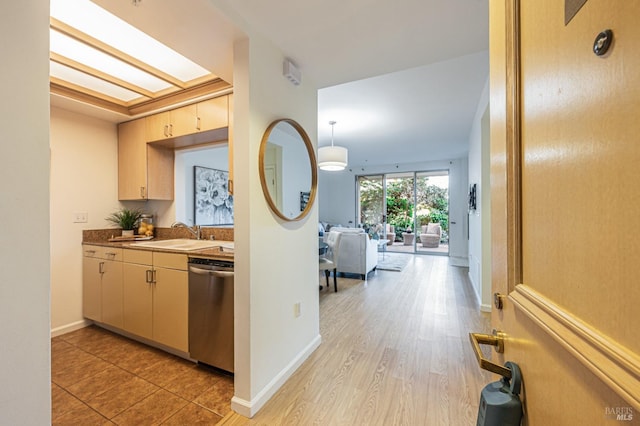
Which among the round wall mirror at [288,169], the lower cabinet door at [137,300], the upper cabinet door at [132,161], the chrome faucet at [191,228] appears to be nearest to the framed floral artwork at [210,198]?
the chrome faucet at [191,228]

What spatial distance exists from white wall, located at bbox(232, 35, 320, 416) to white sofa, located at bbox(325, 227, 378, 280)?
2.74 metres

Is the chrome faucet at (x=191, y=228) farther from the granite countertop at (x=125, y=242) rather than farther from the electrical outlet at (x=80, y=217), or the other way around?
the electrical outlet at (x=80, y=217)

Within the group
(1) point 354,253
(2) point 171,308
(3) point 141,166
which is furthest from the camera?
(1) point 354,253

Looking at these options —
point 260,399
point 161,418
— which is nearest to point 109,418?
point 161,418

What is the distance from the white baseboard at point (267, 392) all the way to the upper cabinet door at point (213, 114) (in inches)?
80.7

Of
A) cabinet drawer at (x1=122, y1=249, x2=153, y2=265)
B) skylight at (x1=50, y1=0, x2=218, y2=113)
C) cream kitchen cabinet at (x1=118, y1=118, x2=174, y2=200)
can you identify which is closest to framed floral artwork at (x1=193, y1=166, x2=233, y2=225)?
cream kitchen cabinet at (x1=118, y1=118, x2=174, y2=200)

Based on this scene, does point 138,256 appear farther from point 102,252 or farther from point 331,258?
point 331,258

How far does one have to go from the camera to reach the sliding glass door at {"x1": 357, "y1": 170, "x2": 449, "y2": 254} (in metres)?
7.70

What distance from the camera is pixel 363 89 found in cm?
310

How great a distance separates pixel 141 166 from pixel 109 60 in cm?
117

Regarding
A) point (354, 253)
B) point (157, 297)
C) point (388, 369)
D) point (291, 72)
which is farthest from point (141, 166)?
point (354, 253)

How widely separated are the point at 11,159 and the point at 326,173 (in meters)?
7.77

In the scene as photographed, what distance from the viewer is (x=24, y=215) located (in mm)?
811

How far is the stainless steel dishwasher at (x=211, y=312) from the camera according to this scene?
1.87 metres
